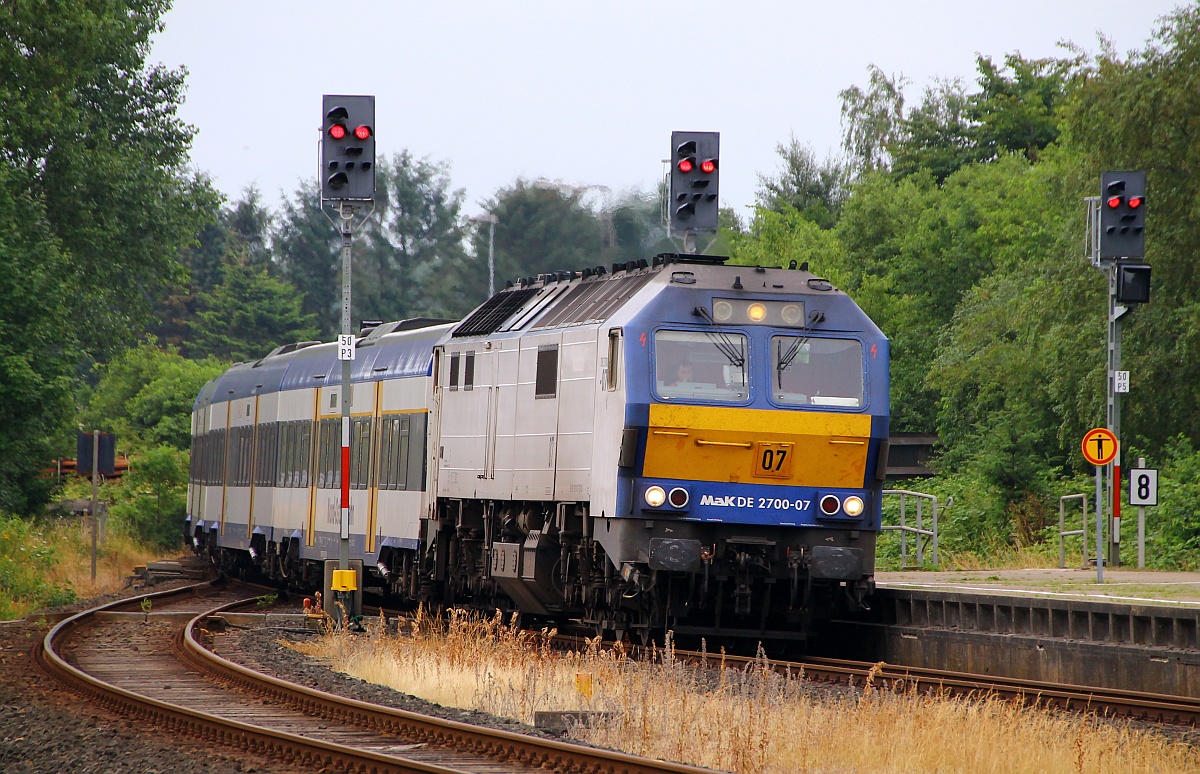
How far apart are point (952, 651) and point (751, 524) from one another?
2351 mm

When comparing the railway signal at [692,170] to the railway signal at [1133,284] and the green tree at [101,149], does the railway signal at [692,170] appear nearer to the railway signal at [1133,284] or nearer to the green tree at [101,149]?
the railway signal at [1133,284]

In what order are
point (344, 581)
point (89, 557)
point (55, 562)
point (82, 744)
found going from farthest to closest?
point (89, 557), point (55, 562), point (344, 581), point (82, 744)

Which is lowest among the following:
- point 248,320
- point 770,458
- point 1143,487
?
point 1143,487

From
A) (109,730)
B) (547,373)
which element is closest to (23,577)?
(547,373)

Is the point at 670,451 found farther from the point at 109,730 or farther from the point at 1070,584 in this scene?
the point at 1070,584

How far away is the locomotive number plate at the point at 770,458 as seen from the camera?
16.5 metres

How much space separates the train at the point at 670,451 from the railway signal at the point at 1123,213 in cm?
569

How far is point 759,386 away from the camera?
54.5 feet

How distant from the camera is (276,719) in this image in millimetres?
12633

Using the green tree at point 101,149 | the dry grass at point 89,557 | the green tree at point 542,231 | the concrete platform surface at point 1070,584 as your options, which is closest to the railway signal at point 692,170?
the concrete platform surface at point 1070,584

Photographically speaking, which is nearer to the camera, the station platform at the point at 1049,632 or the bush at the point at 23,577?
the station platform at the point at 1049,632

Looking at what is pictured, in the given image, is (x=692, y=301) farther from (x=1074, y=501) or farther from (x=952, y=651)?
(x=1074, y=501)

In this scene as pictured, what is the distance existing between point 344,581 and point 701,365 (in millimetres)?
5360

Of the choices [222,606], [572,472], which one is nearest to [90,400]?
[222,606]
